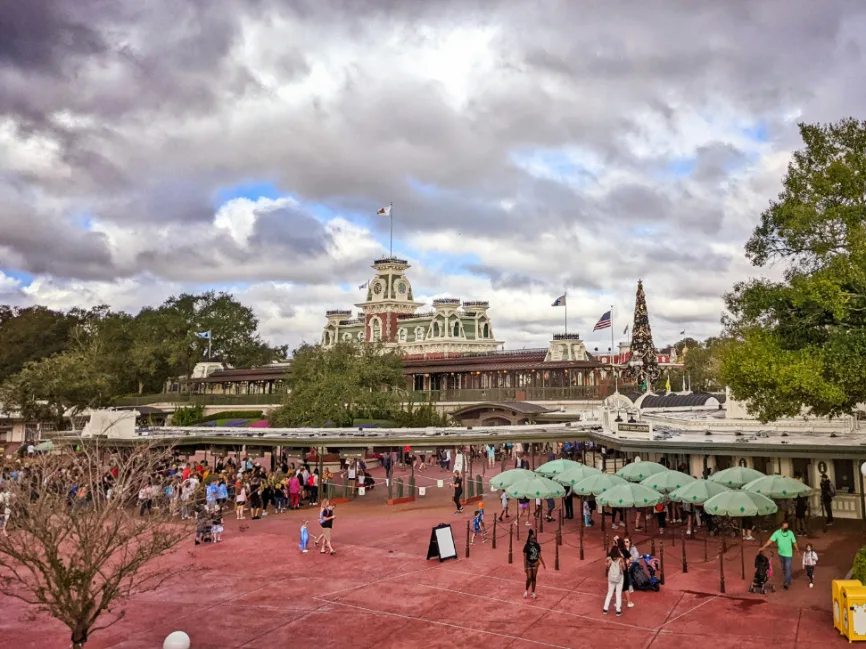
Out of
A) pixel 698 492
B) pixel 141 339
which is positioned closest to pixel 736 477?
pixel 698 492

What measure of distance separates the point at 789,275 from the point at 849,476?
7171 mm

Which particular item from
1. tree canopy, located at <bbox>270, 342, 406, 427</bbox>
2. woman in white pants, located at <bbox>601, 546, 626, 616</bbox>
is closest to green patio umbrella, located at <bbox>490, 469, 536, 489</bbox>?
woman in white pants, located at <bbox>601, 546, 626, 616</bbox>

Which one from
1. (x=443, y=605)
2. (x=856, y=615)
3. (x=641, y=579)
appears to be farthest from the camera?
(x=641, y=579)

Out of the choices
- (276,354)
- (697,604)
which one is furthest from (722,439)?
(276,354)

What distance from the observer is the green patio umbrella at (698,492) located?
18891mm

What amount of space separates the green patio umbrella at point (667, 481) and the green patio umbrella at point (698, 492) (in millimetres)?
1152

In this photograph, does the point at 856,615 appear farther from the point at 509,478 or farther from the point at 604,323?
the point at 604,323

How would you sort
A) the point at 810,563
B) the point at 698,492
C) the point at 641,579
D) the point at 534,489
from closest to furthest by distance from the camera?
the point at 810,563 → the point at 641,579 → the point at 698,492 → the point at 534,489

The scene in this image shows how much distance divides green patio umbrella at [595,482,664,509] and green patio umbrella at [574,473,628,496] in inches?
27.8

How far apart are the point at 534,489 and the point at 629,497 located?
3186 mm

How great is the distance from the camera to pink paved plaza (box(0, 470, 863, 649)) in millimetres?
13656

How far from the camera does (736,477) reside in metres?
20.9

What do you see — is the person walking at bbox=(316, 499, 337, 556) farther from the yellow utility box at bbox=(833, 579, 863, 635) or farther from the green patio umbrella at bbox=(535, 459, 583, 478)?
the yellow utility box at bbox=(833, 579, 863, 635)

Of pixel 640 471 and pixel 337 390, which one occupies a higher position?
pixel 337 390
